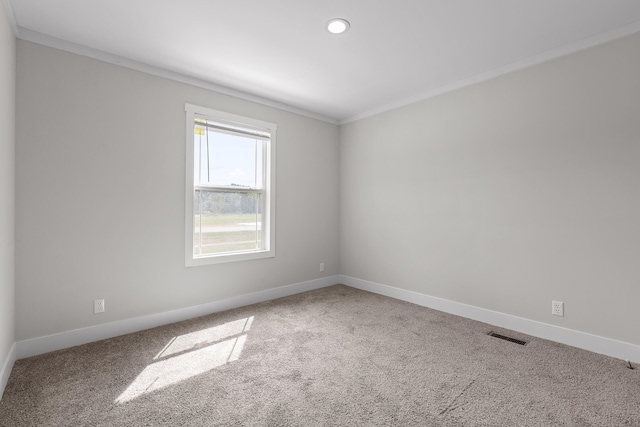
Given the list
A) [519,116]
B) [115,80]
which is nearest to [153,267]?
[115,80]

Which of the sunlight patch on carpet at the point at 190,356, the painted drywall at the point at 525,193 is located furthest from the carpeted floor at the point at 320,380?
the painted drywall at the point at 525,193

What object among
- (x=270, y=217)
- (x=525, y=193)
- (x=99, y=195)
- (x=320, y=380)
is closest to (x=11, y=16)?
(x=99, y=195)

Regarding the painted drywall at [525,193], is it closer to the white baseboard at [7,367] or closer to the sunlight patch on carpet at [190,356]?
the sunlight patch on carpet at [190,356]

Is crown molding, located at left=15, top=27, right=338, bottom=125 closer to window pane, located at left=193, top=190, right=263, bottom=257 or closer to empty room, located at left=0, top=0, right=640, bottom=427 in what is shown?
empty room, located at left=0, top=0, right=640, bottom=427

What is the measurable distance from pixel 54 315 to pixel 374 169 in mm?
3804

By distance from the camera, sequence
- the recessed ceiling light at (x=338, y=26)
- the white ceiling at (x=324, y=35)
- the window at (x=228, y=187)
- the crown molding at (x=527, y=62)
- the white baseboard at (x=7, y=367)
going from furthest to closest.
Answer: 1. the window at (x=228, y=187)
2. the crown molding at (x=527, y=62)
3. the recessed ceiling light at (x=338, y=26)
4. the white ceiling at (x=324, y=35)
5. the white baseboard at (x=7, y=367)

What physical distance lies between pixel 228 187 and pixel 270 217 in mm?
677

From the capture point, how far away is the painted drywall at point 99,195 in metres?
2.52

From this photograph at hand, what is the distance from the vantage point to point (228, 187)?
3727 mm

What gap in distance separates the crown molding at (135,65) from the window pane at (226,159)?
48 centimetres

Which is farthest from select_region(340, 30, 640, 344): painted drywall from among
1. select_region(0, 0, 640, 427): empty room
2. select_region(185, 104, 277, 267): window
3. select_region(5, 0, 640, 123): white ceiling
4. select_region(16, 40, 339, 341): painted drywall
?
select_region(16, 40, 339, 341): painted drywall

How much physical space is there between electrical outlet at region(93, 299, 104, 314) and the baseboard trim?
0.13 metres

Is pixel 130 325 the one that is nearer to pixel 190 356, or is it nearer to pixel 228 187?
pixel 190 356

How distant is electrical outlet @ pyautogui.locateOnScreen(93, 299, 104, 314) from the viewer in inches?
110
